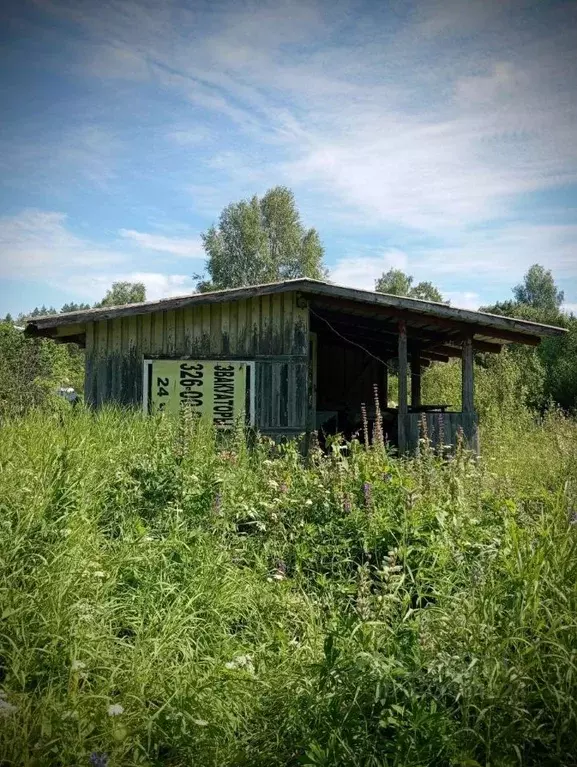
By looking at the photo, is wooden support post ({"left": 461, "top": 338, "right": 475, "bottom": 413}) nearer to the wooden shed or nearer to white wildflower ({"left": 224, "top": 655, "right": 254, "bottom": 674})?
the wooden shed

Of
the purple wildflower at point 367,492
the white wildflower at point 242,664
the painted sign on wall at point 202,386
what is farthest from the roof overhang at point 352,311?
the white wildflower at point 242,664

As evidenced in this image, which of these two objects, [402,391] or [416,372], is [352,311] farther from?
[416,372]

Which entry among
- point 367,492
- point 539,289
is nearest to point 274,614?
point 367,492

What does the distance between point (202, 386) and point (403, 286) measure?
147ft

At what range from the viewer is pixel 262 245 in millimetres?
41406

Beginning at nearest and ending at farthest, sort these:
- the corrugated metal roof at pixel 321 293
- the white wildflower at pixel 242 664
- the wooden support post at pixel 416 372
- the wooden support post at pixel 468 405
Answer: the white wildflower at pixel 242 664 → the corrugated metal roof at pixel 321 293 → the wooden support post at pixel 468 405 → the wooden support post at pixel 416 372

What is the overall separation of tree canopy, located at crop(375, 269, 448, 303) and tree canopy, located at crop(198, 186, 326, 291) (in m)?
12.2

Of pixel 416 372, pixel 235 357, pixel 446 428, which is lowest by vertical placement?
pixel 446 428

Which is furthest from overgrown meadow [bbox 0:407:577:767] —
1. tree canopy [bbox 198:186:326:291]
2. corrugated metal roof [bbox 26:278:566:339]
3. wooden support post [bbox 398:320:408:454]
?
tree canopy [bbox 198:186:326:291]

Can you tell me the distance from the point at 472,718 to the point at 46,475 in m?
3.33

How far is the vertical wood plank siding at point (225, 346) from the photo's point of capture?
1073 centimetres

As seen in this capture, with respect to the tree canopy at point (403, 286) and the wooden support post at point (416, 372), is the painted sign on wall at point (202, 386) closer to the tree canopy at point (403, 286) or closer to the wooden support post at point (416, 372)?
the wooden support post at point (416, 372)

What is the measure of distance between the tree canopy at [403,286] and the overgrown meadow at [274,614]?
4838 cm

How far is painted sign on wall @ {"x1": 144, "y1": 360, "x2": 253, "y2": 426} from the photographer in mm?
10680
